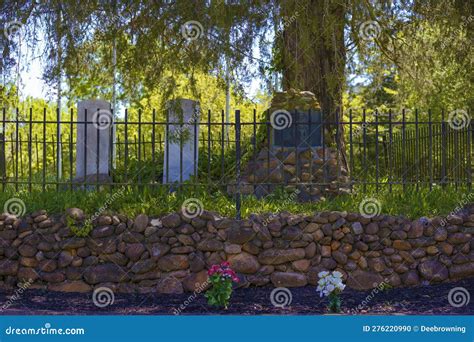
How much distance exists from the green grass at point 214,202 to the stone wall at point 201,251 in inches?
8.3

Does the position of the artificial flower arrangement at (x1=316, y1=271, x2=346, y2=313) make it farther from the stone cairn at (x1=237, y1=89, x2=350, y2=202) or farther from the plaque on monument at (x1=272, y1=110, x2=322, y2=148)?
the plaque on monument at (x1=272, y1=110, x2=322, y2=148)

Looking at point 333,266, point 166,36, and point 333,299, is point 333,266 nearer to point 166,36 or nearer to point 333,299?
point 333,299

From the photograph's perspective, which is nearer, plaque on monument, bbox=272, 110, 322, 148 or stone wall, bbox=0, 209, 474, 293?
stone wall, bbox=0, 209, 474, 293

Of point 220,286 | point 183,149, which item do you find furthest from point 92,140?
point 220,286

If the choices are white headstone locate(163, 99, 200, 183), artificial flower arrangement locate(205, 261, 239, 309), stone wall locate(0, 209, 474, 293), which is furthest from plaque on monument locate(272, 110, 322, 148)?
artificial flower arrangement locate(205, 261, 239, 309)

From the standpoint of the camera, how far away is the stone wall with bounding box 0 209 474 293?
26.7 ft

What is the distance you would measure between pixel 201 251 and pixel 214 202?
0.85 metres

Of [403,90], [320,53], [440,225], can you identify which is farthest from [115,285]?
[403,90]

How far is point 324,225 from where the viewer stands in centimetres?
828

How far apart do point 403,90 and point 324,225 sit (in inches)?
232

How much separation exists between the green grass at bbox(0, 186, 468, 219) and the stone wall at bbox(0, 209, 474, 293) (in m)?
0.21

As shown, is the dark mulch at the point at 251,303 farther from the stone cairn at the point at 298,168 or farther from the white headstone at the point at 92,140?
the white headstone at the point at 92,140

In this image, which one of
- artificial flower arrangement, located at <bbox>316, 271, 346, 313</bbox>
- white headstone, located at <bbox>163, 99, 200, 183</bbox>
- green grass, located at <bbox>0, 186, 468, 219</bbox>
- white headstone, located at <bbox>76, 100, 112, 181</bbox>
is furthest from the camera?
white headstone, located at <bbox>76, 100, 112, 181</bbox>

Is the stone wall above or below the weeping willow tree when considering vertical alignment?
below
